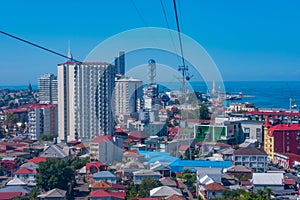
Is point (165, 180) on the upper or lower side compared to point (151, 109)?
lower

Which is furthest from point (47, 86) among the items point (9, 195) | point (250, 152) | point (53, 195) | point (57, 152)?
point (53, 195)

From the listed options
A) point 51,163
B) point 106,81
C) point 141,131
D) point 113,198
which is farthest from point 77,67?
point 113,198

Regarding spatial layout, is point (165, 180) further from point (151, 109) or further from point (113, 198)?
point (151, 109)

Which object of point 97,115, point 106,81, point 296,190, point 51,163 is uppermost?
point 106,81

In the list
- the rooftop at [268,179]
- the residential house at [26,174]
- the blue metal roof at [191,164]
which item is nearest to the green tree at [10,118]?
the residential house at [26,174]

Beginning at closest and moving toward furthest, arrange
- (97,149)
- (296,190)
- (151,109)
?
1. (296,190)
2. (97,149)
3. (151,109)

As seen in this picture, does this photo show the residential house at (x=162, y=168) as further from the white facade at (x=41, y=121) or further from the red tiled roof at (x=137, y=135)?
the white facade at (x=41, y=121)

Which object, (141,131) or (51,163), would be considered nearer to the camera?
(51,163)

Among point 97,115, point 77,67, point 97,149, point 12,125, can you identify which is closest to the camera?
point 97,149
